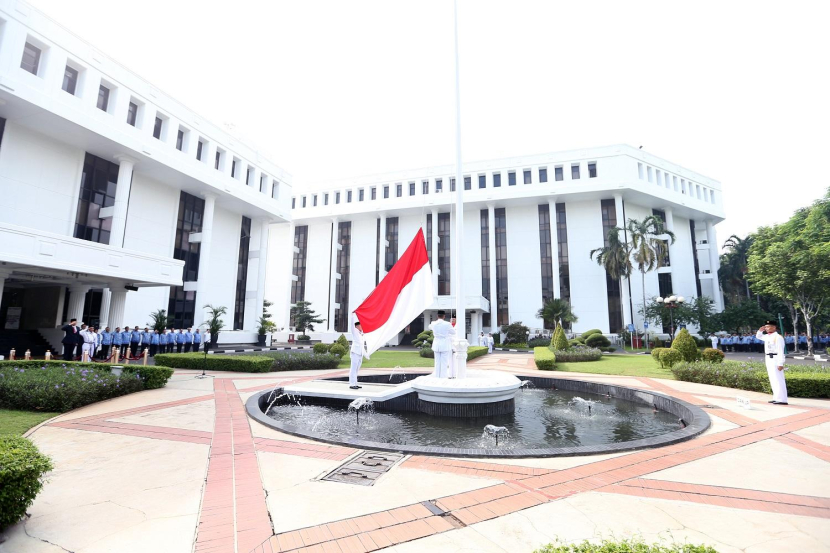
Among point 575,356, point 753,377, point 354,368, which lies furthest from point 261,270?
point 753,377

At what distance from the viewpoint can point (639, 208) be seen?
43938 mm

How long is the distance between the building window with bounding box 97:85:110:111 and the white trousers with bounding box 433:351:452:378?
27.0 metres

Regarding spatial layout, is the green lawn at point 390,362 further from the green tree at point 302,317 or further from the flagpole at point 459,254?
the green tree at point 302,317

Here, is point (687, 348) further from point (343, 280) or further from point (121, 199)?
point (343, 280)

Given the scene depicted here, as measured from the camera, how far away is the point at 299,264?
5150 centimetres

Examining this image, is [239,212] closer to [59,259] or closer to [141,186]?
[141,186]

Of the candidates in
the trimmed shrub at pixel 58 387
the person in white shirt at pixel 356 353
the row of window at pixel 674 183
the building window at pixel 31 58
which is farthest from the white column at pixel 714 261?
the building window at pixel 31 58

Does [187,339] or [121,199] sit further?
[121,199]

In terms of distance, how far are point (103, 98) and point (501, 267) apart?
36.5m

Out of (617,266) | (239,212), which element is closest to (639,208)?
(617,266)

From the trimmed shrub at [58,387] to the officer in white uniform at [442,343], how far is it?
780 cm

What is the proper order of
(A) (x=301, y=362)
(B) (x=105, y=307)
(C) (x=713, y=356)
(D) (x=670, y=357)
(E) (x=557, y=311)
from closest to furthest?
1. (C) (x=713, y=356)
2. (D) (x=670, y=357)
3. (A) (x=301, y=362)
4. (B) (x=105, y=307)
5. (E) (x=557, y=311)

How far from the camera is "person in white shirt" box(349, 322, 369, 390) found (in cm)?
1033

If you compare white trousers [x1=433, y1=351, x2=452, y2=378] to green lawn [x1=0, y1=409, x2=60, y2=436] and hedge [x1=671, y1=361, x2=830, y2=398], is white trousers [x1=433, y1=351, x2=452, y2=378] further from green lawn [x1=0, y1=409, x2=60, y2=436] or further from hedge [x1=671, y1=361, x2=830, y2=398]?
hedge [x1=671, y1=361, x2=830, y2=398]
